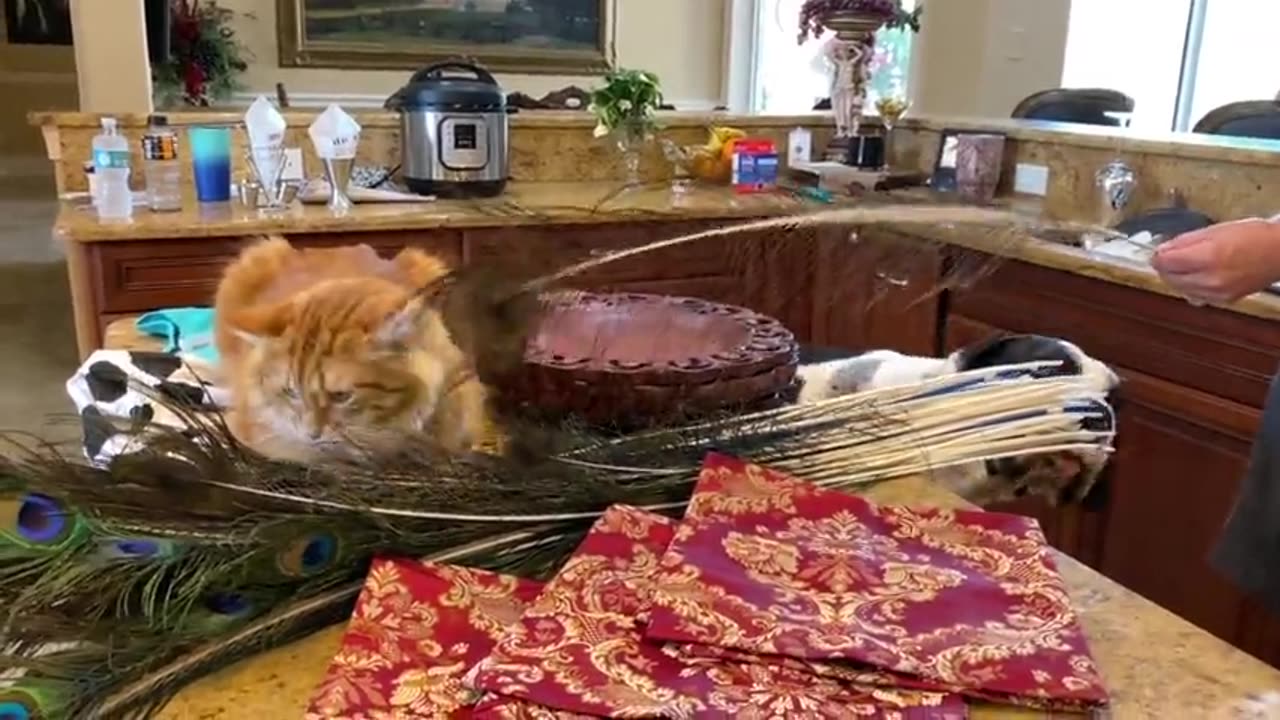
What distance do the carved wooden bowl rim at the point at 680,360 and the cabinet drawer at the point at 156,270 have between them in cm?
117

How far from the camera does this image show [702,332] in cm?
123

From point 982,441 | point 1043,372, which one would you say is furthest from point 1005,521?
point 1043,372

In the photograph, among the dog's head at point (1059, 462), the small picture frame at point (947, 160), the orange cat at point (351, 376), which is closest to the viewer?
the orange cat at point (351, 376)

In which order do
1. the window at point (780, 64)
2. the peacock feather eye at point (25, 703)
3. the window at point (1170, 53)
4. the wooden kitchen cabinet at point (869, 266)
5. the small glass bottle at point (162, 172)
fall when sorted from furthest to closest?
the window at point (780, 64)
the window at point (1170, 53)
the small glass bottle at point (162, 172)
the wooden kitchen cabinet at point (869, 266)
the peacock feather eye at point (25, 703)

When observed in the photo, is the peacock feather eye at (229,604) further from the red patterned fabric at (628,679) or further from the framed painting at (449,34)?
the framed painting at (449,34)

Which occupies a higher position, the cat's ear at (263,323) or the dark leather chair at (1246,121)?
the dark leather chair at (1246,121)

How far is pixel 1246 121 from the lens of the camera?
130 inches

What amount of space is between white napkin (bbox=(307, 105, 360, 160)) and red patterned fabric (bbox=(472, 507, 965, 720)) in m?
2.23

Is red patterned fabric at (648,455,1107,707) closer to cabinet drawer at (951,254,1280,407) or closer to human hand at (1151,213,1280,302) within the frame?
human hand at (1151,213,1280,302)

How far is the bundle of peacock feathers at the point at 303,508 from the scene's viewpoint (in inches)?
27.7

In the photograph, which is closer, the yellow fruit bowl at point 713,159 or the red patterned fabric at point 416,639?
the red patterned fabric at point 416,639

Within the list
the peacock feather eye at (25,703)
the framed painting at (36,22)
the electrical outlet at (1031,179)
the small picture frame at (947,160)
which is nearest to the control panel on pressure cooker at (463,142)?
the small picture frame at (947,160)

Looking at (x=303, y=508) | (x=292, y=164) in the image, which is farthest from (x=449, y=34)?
(x=303, y=508)

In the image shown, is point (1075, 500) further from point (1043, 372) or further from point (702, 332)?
point (702, 332)
